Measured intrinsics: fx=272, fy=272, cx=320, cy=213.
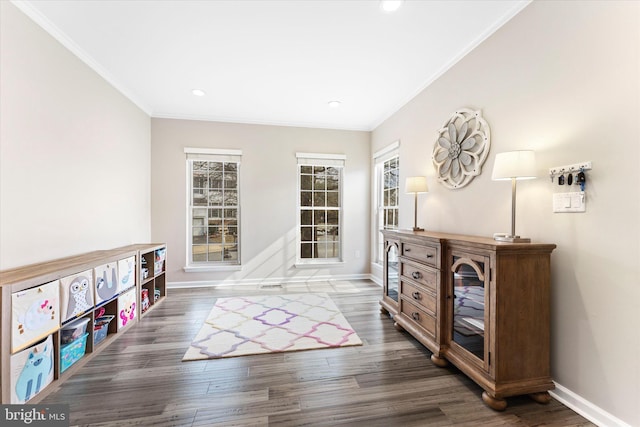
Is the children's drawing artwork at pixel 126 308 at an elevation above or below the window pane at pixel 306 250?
below

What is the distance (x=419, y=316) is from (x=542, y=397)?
94 centimetres

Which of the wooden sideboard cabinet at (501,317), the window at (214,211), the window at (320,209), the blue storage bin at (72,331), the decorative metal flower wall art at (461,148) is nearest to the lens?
the wooden sideboard cabinet at (501,317)

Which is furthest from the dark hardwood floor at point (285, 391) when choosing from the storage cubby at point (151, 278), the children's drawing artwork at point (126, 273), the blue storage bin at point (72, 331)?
the storage cubby at point (151, 278)

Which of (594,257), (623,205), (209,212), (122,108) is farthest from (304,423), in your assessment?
(122,108)

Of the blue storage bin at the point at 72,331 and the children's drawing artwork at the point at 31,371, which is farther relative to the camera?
the blue storage bin at the point at 72,331

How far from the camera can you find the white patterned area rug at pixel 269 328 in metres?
2.47

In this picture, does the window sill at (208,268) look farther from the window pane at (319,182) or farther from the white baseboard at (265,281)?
the window pane at (319,182)

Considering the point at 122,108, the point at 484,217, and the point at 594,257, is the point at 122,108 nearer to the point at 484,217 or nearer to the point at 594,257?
the point at 484,217

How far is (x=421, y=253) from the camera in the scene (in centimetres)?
249

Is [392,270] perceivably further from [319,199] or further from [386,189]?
[319,199]

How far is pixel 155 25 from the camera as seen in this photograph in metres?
2.27

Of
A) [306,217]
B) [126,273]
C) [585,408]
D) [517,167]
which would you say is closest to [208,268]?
[126,273]

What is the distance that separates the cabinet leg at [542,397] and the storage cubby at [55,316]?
10.5 feet
